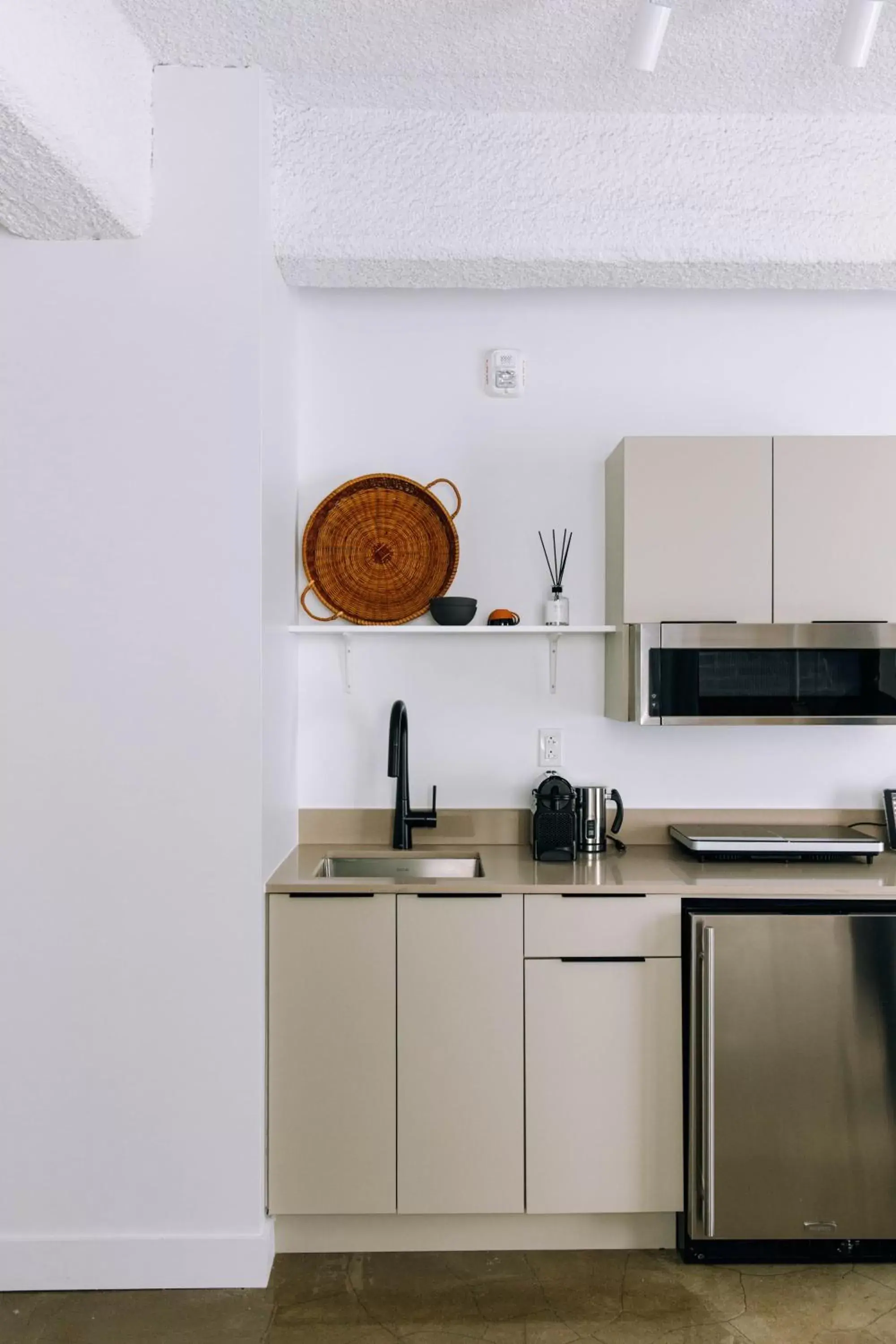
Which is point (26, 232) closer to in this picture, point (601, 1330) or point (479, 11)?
point (479, 11)

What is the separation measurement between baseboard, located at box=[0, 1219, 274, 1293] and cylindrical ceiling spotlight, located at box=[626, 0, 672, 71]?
276 cm

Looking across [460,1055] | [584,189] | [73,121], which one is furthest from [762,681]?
[73,121]

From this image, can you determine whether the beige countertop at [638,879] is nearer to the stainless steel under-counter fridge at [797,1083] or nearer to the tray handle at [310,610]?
the stainless steel under-counter fridge at [797,1083]

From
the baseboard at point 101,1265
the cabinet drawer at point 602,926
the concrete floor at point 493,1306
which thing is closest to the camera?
the concrete floor at point 493,1306

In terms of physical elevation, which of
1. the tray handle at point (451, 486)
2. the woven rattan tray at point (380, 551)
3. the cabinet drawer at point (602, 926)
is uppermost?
the tray handle at point (451, 486)

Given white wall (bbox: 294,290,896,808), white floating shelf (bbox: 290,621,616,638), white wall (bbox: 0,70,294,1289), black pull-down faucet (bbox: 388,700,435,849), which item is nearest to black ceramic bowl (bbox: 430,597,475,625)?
white floating shelf (bbox: 290,621,616,638)

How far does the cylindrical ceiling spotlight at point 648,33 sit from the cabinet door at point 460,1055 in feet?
6.13

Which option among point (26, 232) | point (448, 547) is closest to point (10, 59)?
point (26, 232)

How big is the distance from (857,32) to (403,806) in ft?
6.88

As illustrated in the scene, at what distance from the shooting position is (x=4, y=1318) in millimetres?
2076

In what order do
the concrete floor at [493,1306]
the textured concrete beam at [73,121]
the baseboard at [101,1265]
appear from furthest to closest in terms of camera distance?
the baseboard at [101,1265] < the concrete floor at [493,1306] < the textured concrete beam at [73,121]

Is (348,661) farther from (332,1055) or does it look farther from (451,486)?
(332,1055)

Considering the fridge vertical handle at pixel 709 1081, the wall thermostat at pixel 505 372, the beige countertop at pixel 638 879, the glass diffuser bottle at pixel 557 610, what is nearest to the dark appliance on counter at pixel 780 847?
the beige countertop at pixel 638 879

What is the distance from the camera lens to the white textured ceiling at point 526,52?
201 centimetres
